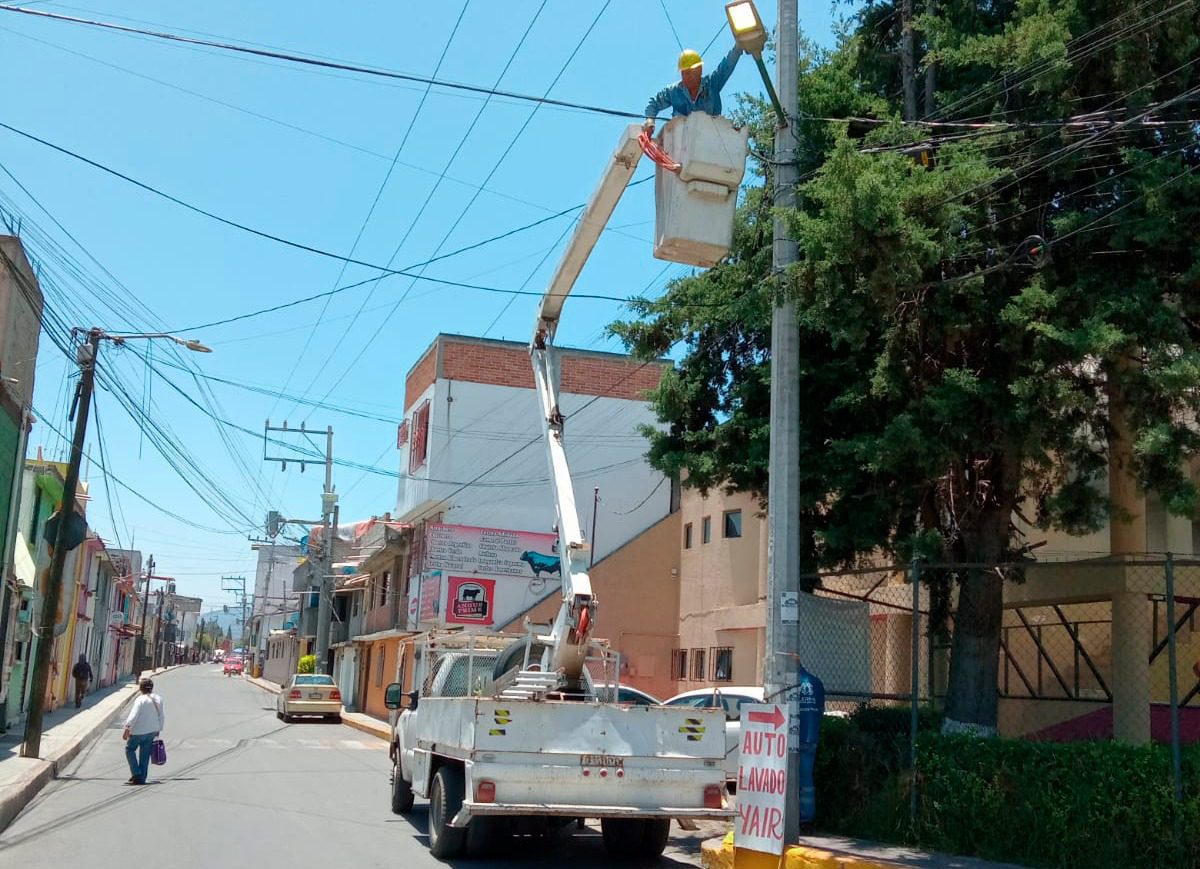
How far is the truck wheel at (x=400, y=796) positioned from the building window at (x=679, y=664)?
1628cm

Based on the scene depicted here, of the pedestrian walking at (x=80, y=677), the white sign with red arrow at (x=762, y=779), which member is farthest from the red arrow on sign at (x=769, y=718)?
the pedestrian walking at (x=80, y=677)

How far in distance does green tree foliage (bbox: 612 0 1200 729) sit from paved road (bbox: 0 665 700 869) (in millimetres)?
4712

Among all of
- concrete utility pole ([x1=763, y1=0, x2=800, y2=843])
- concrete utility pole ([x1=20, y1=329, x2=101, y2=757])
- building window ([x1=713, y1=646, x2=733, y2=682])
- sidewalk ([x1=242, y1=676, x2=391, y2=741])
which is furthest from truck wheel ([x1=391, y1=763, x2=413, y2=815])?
sidewalk ([x1=242, y1=676, x2=391, y2=741])

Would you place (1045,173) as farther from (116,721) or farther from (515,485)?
(116,721)

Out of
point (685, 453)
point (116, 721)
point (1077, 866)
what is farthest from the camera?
point (116, 721)

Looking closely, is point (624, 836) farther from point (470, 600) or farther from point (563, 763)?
point (470, 600)

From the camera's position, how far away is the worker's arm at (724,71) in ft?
32.1

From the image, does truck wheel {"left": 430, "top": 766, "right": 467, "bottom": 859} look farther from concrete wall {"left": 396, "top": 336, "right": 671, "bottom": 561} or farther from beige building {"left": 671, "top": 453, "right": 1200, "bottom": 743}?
concrete wall {"left": 396, "top": 336, "right": 671, "bottom": 561}

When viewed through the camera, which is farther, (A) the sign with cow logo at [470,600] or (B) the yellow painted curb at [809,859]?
(A) the sign with cow logo at [470,600]

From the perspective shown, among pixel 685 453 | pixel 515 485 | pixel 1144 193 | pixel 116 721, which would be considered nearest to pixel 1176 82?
pixel 1144 193

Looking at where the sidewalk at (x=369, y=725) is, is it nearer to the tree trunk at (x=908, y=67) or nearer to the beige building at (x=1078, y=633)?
the beige building at (x=1078, y=633)

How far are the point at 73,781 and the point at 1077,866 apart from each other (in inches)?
555

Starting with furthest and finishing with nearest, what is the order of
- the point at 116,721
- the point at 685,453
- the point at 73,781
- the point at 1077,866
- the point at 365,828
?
the point at 116,721 → the point at 73,781 → the point at 685,453 → the point at 365,828 → the point at 1077,866

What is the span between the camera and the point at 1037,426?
9906mm
